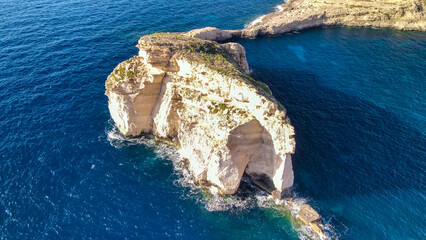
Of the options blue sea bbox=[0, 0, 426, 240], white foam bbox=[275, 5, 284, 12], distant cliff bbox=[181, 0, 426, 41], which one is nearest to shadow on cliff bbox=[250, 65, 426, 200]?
blue sea bbox=[0, 0, 426, 240]

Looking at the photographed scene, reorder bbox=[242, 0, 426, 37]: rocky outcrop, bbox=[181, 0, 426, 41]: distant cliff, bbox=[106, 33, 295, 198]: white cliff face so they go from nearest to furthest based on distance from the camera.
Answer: bbox=[106, 33, 295, 198]: white cliff face → bbox=[181, 0, 426, 41]: distant cliff → bbox=[242, 0, 426, 37]: rocky outcrop

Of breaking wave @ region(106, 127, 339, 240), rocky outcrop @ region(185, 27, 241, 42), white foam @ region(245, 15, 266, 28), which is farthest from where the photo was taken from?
white foam @ region(245, 15, 266, 28)

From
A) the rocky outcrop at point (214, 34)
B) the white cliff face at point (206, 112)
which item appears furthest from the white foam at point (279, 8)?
the white cliff face at point (206, 112)

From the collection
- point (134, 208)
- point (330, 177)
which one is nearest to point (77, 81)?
point (134, 208)

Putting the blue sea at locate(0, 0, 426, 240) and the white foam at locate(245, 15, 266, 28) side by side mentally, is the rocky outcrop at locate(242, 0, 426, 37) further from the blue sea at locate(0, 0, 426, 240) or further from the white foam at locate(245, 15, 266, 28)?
the blue sea at locate(0, 0, 426, 240)

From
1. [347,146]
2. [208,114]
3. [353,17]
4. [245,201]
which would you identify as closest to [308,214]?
[245,201]

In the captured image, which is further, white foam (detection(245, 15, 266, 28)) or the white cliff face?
white foam (detection(245, 15, 266, 28))
